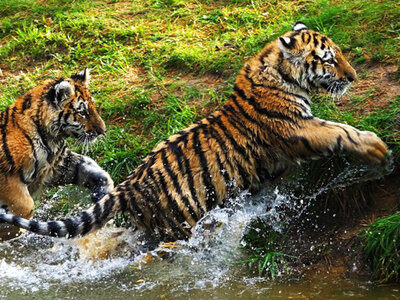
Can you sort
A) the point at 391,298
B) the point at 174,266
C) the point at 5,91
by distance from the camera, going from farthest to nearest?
the point at 5,91 < the point at 174,266 < the point at 391,298

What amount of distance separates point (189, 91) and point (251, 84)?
5.15ft

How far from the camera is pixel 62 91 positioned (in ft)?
18.1

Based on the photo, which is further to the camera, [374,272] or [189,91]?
[189,91]

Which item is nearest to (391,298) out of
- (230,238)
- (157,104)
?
(230,238)

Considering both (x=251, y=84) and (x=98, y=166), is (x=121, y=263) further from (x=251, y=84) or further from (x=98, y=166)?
(x=251, y=84)

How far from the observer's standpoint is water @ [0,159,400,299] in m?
4.42

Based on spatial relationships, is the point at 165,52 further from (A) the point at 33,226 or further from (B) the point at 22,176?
(A) the point at 33,226

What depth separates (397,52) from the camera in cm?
582

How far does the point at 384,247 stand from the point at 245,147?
125 cm

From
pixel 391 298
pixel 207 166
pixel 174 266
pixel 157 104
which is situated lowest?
pixel 391 298

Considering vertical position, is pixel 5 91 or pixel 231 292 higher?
pixel 5 91

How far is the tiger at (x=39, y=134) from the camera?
18.1ft

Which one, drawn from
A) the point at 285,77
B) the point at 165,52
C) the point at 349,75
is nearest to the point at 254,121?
the point at 285,77

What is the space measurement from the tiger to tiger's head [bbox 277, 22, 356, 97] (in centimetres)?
173
